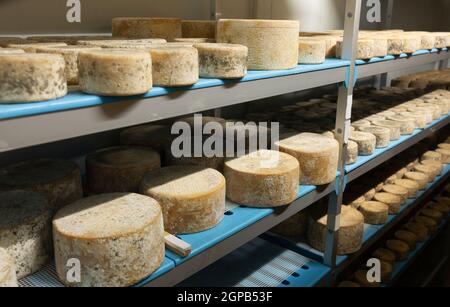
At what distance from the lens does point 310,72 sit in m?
1.49

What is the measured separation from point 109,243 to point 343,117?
1249 mm

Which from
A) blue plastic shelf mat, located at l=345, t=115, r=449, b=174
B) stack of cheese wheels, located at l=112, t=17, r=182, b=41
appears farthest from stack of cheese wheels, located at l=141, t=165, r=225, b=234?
blue plastic shelf mat, located at l=345, t=115, r=449, b=174

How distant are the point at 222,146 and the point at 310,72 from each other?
1.47 ft

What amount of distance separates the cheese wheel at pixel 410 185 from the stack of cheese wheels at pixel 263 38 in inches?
65.5

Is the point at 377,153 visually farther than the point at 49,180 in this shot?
Yes

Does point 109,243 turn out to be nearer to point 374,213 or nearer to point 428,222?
point 374,213

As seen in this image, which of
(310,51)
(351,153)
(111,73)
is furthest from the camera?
(351,153)

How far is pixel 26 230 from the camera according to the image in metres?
1.01

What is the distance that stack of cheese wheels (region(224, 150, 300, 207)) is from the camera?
144 cm

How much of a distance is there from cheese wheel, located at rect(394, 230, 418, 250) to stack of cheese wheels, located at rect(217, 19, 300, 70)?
182 centimetres

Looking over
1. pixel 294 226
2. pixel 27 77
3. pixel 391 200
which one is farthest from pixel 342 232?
pixel 27 77

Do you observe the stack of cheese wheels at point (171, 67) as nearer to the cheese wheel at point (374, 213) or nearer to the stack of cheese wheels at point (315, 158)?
the stack of cheese wheels at point (315, 158)

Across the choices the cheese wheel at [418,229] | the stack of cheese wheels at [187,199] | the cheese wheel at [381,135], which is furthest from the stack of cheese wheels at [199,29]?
the cheese wheel at [418,229]
